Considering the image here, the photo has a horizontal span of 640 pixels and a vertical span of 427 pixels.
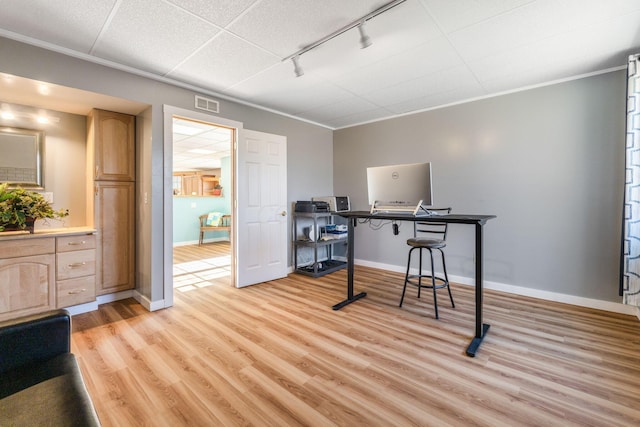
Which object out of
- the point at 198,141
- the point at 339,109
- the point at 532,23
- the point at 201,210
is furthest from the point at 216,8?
the point at 201,210

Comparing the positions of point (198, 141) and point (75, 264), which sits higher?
point (198, 141)

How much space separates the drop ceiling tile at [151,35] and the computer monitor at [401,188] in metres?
1.85

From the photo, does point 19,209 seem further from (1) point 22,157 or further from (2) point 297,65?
(2) point 297,65

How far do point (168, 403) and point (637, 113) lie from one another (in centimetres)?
421

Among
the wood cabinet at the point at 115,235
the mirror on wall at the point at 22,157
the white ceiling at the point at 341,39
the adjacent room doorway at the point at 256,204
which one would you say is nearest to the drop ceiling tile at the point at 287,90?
the white ceiling at the point at 341,39

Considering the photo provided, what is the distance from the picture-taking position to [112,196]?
3.23 metres

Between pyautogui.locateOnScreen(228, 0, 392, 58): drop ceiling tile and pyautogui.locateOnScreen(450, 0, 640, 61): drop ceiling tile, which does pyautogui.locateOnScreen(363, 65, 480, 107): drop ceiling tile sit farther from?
pyautogui.locateOnScreen(228, 0, 392, 58): drop ceiling tile

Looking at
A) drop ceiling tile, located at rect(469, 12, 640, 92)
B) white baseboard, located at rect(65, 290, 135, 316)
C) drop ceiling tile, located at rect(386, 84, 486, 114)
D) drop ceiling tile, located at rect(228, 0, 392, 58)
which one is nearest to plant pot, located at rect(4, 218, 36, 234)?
white baseboard, located at rect(65, 290, 135, 316)

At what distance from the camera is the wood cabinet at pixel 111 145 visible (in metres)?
3.08

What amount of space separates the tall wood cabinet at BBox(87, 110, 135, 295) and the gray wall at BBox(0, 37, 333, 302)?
176 millimetres

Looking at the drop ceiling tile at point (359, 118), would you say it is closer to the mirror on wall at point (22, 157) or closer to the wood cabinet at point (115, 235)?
the wood cabinet at point (115, 235)

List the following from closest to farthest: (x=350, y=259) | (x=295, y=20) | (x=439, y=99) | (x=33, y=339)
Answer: (x=33, y=339), (x=295, y=20), (x=350, y=259), (x=439, y=99)

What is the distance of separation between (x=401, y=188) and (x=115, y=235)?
A: 317 centimetres

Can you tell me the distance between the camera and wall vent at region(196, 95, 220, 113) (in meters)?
3.30
